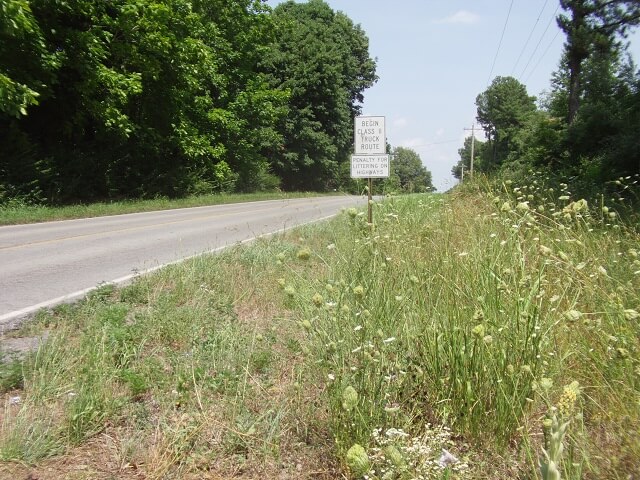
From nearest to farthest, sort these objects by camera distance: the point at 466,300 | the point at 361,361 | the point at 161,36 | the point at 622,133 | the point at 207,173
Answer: the point at 361,361
the point at 466,300
the point at 622,133
the point at 161,36
the point at 207,173

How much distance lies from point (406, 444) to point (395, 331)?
0.75 m

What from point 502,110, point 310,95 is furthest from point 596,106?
point 502,110

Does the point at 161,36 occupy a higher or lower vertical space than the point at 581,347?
higher

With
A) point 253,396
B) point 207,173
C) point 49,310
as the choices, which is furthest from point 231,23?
point 253,396

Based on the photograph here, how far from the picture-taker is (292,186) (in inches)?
1718

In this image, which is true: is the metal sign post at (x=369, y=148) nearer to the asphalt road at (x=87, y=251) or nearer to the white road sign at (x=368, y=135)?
the white road sign at (x=368, y=135)

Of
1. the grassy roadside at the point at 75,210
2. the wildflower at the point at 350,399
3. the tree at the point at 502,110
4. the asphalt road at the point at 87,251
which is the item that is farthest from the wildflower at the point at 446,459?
the tree at the point at 502,110

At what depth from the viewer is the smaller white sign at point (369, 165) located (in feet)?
27.6

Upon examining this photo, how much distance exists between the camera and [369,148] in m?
8.53

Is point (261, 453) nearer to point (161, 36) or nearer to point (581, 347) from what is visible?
point (581, 347)

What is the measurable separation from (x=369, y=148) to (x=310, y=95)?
34732 millimetres

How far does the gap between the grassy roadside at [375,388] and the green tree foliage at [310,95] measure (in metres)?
35.8

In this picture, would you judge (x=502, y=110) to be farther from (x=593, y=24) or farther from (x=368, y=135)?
(x=368, y=135)

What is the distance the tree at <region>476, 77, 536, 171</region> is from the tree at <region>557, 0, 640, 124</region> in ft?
203
